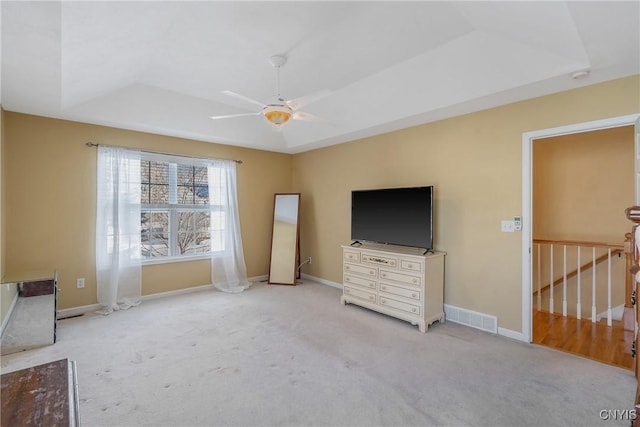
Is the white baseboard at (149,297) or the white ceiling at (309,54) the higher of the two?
the white ceiling at (309,54)

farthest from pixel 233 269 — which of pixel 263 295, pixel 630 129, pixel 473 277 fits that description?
pixel 630 129

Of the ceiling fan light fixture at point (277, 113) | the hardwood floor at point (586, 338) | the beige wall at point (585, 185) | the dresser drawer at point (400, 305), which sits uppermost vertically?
the ceiling fan light fixture at point (277, 113)

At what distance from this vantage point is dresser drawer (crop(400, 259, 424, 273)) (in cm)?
333

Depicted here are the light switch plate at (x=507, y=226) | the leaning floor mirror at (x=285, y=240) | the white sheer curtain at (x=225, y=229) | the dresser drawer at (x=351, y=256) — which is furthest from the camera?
the leaning floor mirror at (x=285, y=240)

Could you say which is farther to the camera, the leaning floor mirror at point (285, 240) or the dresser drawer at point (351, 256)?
the leaning floor mirror at point (285, 240)

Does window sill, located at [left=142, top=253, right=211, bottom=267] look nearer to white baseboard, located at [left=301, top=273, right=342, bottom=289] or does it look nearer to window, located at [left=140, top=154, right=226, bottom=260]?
window, located at [left=140, top=154, right=226, bottom=260]

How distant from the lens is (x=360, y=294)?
3.96 meters

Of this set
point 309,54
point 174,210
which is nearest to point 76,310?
point 174,210

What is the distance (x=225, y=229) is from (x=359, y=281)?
2441mm

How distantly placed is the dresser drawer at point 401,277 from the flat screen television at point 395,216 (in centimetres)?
38

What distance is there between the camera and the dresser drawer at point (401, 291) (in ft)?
11.0

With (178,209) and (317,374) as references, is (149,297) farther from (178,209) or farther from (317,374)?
(317,374)

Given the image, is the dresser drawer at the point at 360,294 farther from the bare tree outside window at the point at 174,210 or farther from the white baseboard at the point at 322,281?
the bare tree outside window at the point at 174,210

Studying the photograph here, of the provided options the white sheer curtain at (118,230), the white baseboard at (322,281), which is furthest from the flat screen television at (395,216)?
the white sheer curtain at (118,230)
